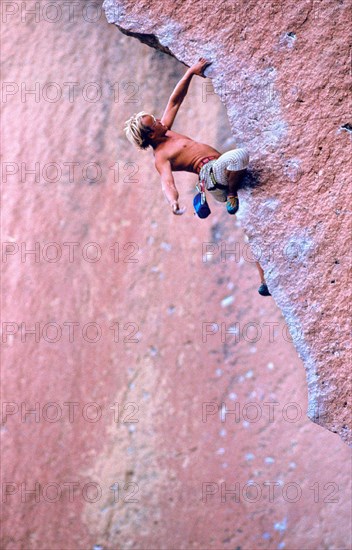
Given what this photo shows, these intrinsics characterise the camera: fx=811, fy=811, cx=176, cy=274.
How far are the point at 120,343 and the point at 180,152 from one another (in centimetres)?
143

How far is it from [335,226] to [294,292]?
8.9 inches

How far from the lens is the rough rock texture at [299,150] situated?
2.34m

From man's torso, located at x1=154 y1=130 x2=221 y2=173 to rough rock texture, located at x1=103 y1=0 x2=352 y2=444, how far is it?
128 millimetres

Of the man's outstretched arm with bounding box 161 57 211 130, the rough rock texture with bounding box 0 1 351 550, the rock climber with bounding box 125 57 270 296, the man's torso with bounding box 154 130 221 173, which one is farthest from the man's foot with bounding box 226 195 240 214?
the rough rock texture with bounding box 0 1 351 550

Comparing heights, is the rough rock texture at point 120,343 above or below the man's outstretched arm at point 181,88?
below

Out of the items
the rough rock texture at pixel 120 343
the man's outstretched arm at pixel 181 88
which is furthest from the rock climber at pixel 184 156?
the rough rock texture at pixel 120 343

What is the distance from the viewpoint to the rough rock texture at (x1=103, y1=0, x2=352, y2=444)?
234 centimetres

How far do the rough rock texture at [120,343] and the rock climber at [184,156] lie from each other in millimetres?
1171

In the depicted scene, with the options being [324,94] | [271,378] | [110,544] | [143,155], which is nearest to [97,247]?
[143,155]

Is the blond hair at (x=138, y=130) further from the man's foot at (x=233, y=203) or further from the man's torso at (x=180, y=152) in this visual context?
the man's foot at (x=233, y=203)

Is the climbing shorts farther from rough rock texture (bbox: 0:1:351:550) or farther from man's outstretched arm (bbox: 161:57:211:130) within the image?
rough rock texture (bbox: 0:1:351:550)

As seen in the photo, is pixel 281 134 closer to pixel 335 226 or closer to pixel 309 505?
pixel 335 226

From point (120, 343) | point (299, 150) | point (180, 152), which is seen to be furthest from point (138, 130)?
point (120, 343)

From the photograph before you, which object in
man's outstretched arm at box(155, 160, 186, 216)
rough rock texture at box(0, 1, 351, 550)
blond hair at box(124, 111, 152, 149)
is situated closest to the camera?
man's outstretched arm at box(155, 160, 186, 216)
